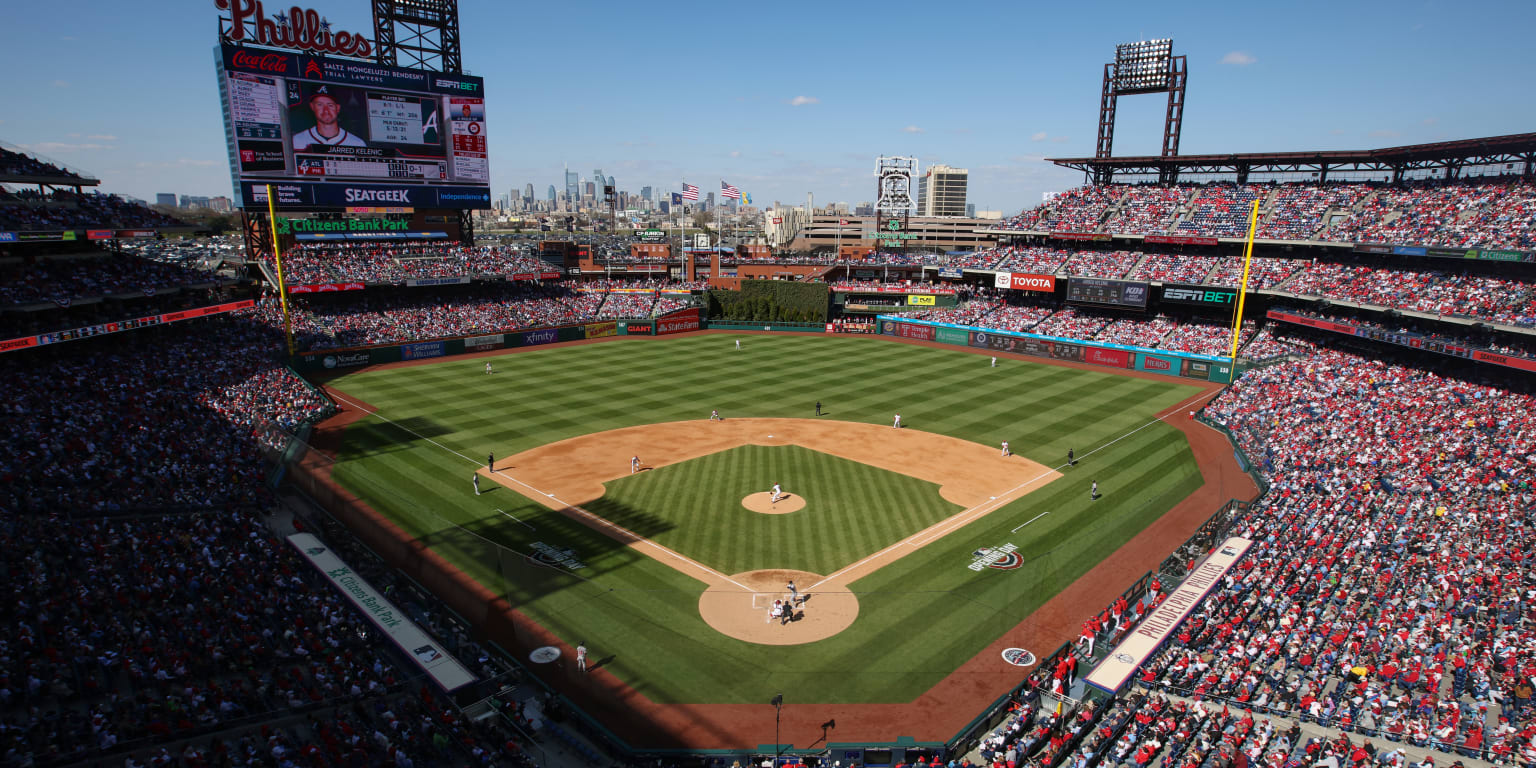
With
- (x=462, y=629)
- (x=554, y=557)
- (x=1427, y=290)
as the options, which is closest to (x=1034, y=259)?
(x=1427, y=290)

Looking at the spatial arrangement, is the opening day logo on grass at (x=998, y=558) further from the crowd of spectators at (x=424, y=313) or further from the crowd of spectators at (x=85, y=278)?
the crowd of spectators at (x=424, y=313)

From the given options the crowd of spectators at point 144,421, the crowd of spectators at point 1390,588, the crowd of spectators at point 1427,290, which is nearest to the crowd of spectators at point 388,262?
the crowd of spectators at point 144,421

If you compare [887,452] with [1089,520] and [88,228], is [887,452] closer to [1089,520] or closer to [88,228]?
[1089,520]

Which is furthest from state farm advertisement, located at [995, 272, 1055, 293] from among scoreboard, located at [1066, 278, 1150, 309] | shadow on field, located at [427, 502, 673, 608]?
shadow on field, located at [427, 502, 673, 608]

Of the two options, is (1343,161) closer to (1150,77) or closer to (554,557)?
(1150,77)

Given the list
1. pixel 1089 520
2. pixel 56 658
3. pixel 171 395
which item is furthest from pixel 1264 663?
pixel 171 395

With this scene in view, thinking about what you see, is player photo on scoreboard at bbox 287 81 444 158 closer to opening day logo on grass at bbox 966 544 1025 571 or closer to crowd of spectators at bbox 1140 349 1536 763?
opening day logo on grass at bbox 966 544 1025 571
